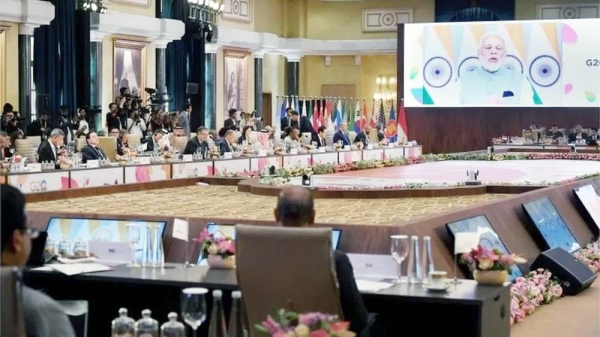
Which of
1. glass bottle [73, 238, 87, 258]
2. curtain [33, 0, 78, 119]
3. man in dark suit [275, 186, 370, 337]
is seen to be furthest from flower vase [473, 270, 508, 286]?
curtain [33, 0, 78, 119]

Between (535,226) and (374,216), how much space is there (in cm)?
161

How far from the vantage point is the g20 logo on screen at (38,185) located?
946 centimetres

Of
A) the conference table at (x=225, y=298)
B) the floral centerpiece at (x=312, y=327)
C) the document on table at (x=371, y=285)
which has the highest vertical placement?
the floral centerpiece at (x=312, y=327)

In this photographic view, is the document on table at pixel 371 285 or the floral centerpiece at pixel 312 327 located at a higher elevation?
the floral centerpiece at pixel 312 327

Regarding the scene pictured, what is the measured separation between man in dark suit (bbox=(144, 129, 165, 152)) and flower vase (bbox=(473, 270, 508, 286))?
873 centimetres

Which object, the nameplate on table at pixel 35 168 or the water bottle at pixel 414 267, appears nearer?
the water bottle at pixel 414 267

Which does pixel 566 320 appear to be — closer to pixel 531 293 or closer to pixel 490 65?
pixel 531 293

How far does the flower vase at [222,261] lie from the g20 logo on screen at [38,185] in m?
4.84

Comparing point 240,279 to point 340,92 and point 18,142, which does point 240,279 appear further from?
point 340,92

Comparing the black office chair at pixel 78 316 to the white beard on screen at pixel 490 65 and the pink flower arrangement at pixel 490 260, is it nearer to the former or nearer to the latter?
the pink flower arrangement at pixel 490 260

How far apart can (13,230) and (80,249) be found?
8.49 feet

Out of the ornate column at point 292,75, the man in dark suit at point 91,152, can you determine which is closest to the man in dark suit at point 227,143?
the man in dark suit at point 91,152

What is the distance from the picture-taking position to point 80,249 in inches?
205

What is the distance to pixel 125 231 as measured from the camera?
5844mm
